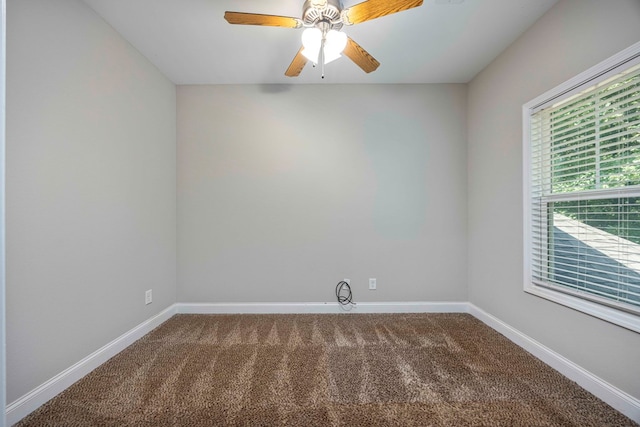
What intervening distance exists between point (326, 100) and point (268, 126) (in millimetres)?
704

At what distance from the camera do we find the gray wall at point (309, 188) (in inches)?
113

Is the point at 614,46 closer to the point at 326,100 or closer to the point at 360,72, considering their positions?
the point at 360,72

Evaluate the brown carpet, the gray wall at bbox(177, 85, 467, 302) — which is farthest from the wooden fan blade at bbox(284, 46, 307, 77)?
the brown carpet

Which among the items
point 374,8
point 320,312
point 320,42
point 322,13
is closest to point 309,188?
point 320,312

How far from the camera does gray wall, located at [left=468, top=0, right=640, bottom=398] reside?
148cm

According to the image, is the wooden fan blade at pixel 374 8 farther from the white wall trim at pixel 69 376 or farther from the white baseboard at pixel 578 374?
the white wall trim at pixel 69 376

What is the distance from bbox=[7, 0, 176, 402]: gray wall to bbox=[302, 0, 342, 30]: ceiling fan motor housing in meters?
1.57

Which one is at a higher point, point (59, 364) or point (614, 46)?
point (614, 46)

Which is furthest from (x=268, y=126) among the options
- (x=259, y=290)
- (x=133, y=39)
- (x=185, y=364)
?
(x=185, y=364)

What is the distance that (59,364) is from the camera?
1.61 meters

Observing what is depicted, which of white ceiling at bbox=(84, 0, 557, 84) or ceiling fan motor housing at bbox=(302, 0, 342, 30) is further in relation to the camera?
white ceiling at bbox=(84, 0, 557, 84)

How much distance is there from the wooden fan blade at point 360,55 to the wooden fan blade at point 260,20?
0.36 metres

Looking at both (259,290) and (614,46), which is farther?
(259,290)

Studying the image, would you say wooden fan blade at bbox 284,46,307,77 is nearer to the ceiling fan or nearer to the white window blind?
the ceiling fan
